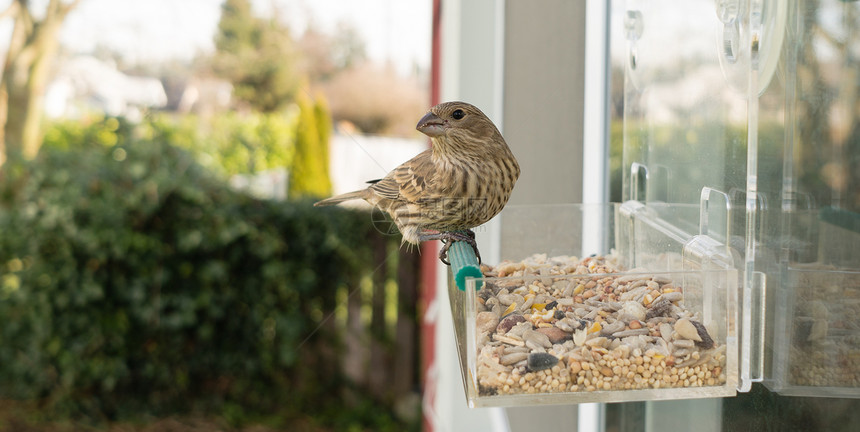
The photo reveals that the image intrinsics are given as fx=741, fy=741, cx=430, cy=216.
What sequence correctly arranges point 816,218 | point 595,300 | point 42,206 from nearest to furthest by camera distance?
1. point 816,218
2. point 595,300
3. point 42,206

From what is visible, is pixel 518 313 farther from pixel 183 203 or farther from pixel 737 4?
pixel 183 203

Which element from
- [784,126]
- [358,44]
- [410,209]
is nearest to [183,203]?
[410,209]

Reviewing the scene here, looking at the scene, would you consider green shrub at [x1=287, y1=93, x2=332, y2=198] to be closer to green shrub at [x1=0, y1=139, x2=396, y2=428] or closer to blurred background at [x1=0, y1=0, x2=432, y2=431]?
blurred background at [x1=0, y1=0, x2=432, y2=431]

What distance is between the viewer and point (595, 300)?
3.45 feet

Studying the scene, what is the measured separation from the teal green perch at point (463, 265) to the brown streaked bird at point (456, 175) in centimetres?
3

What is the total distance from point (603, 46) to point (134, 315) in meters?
4.29

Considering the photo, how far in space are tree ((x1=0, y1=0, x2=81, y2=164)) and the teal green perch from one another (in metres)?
9.85

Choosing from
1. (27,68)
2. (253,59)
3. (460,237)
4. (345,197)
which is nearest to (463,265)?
(460,237)

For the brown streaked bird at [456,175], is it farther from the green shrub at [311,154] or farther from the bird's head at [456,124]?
the green shrub at [311,154]

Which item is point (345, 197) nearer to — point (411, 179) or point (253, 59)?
point (411, 179)

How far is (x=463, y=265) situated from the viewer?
1.04 metres

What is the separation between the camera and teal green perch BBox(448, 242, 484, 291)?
1030mm

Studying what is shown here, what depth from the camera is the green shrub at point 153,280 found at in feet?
16.5

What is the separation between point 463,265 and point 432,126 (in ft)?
0.71
